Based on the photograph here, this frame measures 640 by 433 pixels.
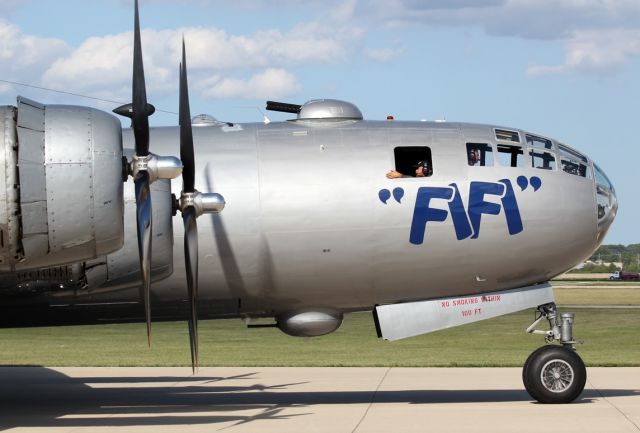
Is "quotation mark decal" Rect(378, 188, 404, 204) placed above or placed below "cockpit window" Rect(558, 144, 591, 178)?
below

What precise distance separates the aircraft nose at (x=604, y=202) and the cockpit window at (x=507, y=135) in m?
1.59

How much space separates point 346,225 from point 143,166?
419cm

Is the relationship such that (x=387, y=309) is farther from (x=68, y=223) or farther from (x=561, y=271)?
(x=68, y=223)

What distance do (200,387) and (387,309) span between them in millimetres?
5810

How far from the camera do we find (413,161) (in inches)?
770

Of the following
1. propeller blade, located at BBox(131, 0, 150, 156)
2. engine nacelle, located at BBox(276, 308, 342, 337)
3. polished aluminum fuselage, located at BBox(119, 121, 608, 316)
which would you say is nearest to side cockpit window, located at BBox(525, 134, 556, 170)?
polished aluminum fuselage, located at BBox(119, 121, 608, 316)

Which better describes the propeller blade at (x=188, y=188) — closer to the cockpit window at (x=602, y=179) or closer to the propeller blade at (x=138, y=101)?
the propeller blade at (x=138, y=101)

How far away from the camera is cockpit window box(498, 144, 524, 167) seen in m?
19.7

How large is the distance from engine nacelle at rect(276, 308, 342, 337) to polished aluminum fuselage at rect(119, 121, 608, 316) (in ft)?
0.68

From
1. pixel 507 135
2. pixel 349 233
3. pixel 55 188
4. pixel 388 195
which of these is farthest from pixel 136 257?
pixel 507 135

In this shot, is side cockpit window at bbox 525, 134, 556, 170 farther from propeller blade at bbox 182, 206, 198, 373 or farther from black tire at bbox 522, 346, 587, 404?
propeller blade at bbox 182, 206, 198, 373

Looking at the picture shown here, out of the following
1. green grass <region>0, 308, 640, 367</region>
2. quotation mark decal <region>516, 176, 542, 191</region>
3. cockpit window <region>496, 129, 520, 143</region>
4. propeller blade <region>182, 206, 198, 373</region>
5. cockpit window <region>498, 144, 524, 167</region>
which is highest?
cockpit window <region>496, 129, 520, 143</region>

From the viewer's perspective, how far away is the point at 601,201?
20.0 meters

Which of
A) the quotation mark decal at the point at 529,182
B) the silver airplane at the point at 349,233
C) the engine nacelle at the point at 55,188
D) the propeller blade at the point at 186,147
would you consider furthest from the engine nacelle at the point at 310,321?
the engine nacelle at the point at 55,188
